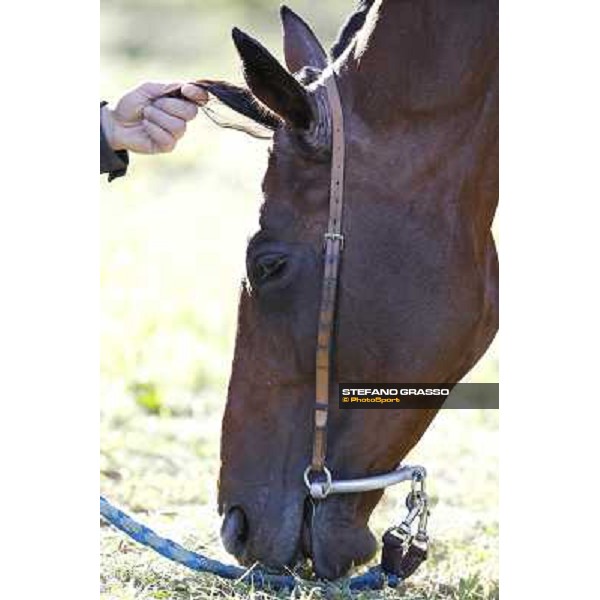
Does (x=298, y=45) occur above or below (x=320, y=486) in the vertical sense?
above

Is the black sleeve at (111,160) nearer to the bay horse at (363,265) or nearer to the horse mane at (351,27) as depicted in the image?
the bay horse at (363,265)

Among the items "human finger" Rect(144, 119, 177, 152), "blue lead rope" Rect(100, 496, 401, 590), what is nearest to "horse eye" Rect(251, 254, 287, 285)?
"human finger" Rect(144, 119, 177, 152)

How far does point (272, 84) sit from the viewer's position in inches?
148

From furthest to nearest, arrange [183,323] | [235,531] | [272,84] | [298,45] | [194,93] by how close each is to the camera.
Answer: [183,323], [298,45], [194,93], [235,531], [272,84]

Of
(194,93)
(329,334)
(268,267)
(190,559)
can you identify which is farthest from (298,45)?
(190,559)

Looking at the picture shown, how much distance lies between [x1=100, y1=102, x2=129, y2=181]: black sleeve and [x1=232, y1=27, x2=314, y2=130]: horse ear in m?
0.48

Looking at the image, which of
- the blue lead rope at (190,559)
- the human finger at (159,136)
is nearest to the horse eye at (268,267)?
the human finger at (159,136)

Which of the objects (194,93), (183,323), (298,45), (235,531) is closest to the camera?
(235,531)

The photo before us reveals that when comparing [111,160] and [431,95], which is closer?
[431,95]

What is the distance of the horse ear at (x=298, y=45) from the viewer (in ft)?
14.4

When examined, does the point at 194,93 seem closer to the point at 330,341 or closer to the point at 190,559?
the point at 330,341

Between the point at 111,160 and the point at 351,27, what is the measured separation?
78 cm
